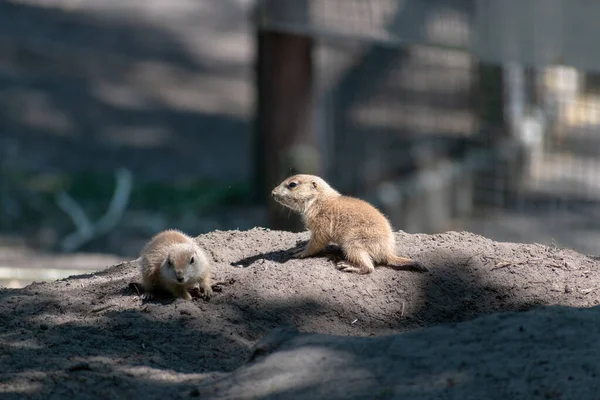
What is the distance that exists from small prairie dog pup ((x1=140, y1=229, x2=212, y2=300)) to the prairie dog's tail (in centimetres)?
101

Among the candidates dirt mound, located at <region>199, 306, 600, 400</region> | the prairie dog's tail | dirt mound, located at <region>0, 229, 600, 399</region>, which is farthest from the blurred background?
dirt mound, located at <region>199, 306, 600, 400</region>

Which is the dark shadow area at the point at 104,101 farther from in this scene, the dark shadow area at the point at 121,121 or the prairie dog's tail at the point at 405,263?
the prairie dog's tail at the point at 405,263

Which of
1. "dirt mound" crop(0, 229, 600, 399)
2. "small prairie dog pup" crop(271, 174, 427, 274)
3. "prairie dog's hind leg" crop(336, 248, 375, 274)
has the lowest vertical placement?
"dirt mound" crop(0, 229, 600, 399)

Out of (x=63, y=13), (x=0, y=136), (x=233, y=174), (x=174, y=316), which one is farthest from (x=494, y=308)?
(x=63, y=13)

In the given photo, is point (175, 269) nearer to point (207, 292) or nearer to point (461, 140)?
point (207, 292)

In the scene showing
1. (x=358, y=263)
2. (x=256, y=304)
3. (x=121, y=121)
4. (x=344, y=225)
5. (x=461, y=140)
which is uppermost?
(x=121, y=121)

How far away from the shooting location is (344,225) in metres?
5.50

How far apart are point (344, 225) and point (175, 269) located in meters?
1.00

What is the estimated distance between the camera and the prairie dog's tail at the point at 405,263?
5344 mm

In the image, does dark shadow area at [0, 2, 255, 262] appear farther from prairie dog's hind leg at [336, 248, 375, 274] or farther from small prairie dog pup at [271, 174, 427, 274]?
prairie dog's hind leg at [336, 248, 375, 274]

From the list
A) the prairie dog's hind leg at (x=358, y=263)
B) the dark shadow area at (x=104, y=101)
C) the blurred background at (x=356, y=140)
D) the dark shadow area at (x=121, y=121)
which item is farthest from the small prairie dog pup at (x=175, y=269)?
the dark shadow area at (x=104, y=101)

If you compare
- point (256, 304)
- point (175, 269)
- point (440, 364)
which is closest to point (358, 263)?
point (256, 304)

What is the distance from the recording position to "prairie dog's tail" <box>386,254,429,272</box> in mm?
5344

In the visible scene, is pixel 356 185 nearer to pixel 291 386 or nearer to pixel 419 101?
pixel 419 101
